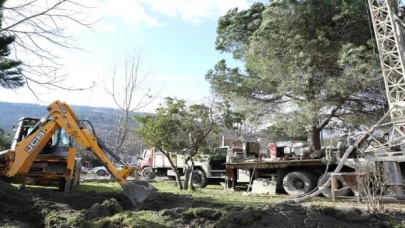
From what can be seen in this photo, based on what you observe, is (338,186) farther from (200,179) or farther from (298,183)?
(200,179)

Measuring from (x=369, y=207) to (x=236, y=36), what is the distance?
510 inches

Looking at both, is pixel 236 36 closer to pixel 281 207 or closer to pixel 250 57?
pixel 250 57

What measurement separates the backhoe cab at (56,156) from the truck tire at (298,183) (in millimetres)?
5728

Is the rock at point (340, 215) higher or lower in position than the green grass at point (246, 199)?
higher

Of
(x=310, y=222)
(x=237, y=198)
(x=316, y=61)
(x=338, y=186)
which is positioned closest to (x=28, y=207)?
(x=310, y=222)

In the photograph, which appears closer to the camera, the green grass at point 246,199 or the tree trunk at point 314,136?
the green grass at point 246,199

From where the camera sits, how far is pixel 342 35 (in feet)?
47.3

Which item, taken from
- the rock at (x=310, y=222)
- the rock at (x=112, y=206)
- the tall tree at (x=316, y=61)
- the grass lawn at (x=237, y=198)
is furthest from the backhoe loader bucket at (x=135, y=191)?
the tall tree at (x=316, y=61)

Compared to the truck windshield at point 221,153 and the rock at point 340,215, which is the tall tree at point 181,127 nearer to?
the truck windshield at point 221,153

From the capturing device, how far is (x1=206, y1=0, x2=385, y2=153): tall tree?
44.4ft

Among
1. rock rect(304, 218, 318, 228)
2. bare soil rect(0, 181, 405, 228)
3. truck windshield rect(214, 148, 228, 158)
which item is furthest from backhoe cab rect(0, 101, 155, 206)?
truck windshield rect(214, 148, 228, 158)

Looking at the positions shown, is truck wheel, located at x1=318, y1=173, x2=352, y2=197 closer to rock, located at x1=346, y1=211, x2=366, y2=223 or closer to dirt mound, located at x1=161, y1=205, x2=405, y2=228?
dirt mound, located at x1=161, y1=205, x2=405, y2=228

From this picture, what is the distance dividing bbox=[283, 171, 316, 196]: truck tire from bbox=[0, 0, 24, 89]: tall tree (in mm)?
8433

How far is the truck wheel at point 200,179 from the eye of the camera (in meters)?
Result: 15.3
